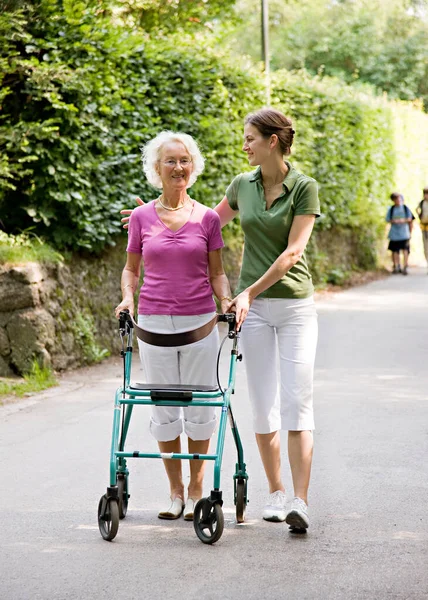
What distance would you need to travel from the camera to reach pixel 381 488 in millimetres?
5883

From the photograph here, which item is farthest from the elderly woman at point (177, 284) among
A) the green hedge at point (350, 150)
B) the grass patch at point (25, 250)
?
the green hedge at point (350, 150)

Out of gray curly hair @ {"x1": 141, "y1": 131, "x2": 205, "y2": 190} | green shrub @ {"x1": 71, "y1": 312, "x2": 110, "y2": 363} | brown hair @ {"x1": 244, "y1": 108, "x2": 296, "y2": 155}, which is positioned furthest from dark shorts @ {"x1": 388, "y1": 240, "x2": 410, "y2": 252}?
brown hair @ {"x1": 244, "y1": 108, "x2": 296, "y2": 155}

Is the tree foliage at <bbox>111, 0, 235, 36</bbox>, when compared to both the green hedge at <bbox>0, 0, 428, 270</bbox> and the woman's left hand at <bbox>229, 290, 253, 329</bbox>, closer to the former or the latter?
the green hedge at <bbox>0, 0, 428, 270</bbox>

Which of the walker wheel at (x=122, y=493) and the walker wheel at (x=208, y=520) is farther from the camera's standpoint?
the walker wheel at (x=122, y=493)

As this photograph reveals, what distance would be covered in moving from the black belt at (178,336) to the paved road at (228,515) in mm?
945

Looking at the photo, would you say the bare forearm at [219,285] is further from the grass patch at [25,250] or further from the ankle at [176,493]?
the grass patch at [25,250]

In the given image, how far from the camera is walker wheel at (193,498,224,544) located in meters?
4.78

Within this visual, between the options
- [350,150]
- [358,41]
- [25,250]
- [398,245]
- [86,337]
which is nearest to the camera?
[25,250]

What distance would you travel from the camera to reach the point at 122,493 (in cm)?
530

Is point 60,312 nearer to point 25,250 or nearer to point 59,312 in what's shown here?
point 59,312

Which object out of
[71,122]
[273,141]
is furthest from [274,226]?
[71,122]

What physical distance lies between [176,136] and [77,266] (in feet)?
17.9

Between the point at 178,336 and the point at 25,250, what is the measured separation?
4.93 m

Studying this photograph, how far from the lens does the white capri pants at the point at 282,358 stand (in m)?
5.16
